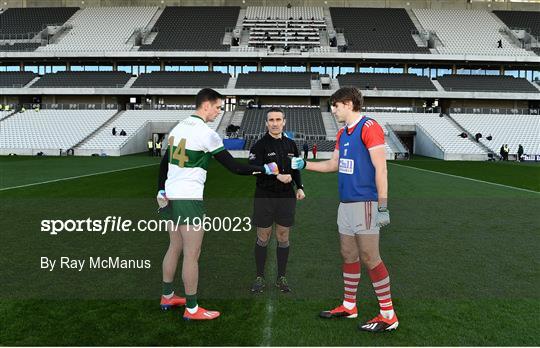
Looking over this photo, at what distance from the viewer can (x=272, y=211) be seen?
550 centimetres

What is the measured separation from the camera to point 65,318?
447cm

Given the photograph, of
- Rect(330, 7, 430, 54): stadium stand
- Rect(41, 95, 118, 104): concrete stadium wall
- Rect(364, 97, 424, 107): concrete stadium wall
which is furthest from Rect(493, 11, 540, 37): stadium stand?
Rect(41, 95, 118, 104): concrete stadium wall

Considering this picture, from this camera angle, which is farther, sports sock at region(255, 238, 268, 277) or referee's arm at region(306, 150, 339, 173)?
sports sock at region(255, 238, 268, 277)

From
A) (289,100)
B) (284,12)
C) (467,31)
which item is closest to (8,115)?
(289,100)

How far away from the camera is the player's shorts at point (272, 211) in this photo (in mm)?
5477

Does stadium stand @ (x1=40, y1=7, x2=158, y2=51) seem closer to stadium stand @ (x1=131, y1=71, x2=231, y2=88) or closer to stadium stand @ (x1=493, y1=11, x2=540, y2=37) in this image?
stadium stand @ (x1=131, y1=71, x2=231, y2=88)

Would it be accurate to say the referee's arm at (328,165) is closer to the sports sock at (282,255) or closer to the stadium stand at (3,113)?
the sports sock at (282,255)

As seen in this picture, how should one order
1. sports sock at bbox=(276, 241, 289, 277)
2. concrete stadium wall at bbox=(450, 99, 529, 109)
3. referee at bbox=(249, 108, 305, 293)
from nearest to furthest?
referee at bbox=(249, 108, 305, 293) → sports sock at bbox=(276, 241, 289, 277) → concrete stadium wall at bbox=(450, 99, 529, 109)

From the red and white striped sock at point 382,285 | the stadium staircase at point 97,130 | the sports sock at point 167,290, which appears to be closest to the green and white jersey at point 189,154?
the sports sock at point 167,290

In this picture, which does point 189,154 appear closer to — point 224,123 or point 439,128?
point 224,123

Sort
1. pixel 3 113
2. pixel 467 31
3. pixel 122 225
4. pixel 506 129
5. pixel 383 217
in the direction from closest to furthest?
pixel 383 217
pixel 122 225
pixel 506 129
pixel 3 113
pixel 467 31

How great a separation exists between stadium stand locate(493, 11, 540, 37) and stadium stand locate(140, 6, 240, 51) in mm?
36272

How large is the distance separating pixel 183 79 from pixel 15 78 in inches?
789

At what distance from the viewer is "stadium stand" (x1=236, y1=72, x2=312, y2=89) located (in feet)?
173
